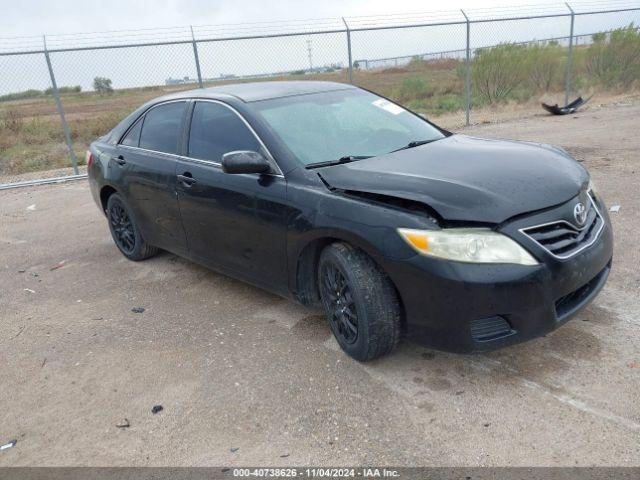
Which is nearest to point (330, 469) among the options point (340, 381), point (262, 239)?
point (340, 381)

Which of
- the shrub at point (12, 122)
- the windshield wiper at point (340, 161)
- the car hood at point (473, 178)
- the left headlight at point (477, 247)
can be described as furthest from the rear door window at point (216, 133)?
the shrub at point (12, 122)

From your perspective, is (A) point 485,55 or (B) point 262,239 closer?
(B) point 262,239

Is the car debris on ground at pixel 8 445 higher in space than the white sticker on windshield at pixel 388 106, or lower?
lower

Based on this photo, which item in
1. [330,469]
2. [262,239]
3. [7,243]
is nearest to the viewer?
[330,469]

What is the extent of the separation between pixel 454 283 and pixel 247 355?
1.50m

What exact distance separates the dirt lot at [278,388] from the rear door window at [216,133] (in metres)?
1.18

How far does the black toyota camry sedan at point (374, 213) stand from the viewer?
9.09 ft

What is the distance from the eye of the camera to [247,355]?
3.57 metres

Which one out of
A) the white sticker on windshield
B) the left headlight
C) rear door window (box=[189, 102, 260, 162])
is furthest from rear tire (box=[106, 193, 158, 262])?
the left headlight

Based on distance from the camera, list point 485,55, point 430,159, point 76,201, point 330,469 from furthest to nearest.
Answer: point 485,55 → point 76,201 → point 430,159 → point 330,469

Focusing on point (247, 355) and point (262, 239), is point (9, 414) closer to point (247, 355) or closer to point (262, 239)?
point (247, 355)

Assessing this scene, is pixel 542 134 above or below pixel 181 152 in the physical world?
below

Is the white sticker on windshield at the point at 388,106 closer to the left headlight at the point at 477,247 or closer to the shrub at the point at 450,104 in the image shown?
the left headlight at the point at 477,247

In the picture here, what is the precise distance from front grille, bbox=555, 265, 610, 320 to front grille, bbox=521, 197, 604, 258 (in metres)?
0.23
